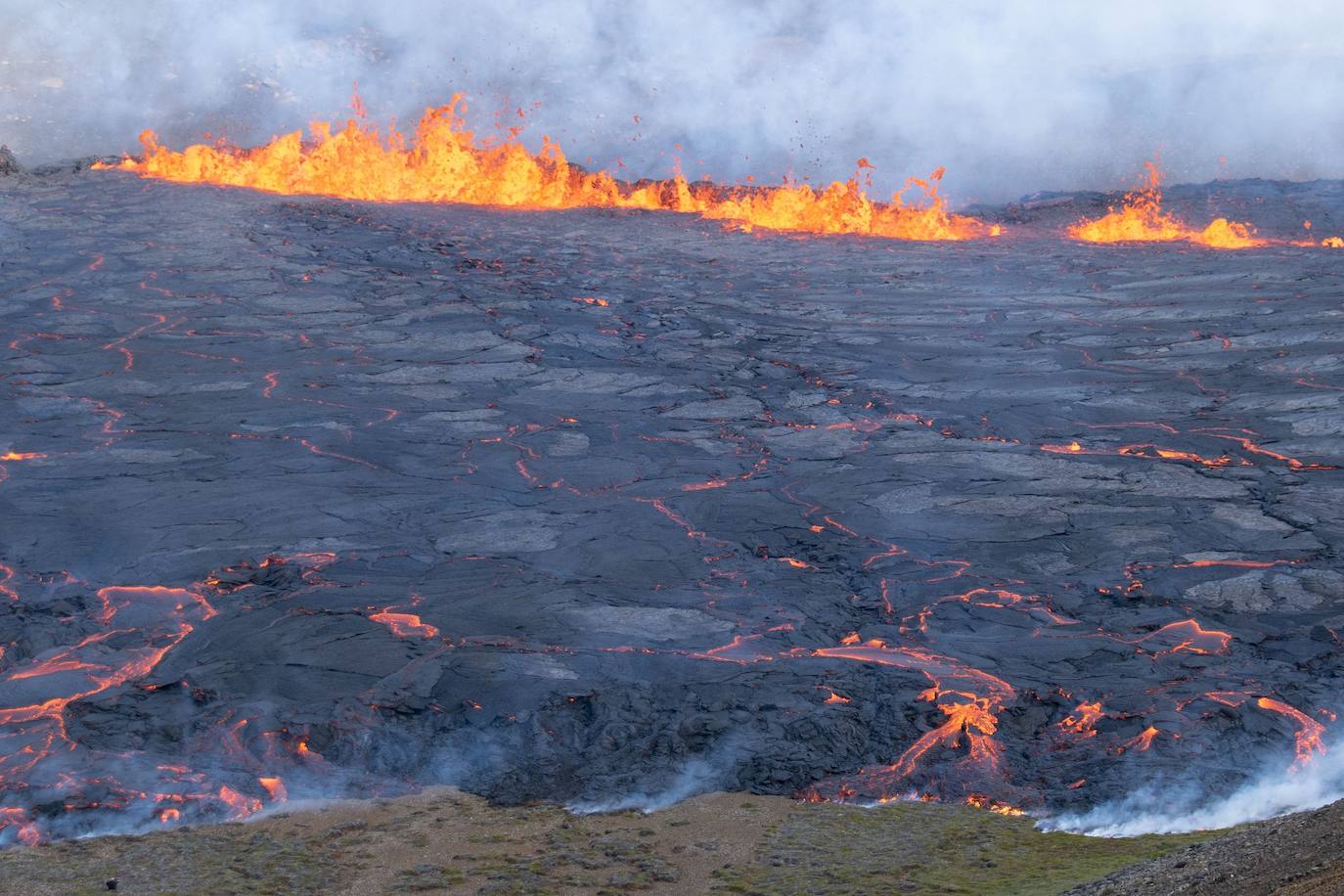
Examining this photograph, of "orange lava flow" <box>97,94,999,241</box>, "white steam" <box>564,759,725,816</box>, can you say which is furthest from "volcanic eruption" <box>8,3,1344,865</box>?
"orange lava flow" <box>97,94,999,241</box>

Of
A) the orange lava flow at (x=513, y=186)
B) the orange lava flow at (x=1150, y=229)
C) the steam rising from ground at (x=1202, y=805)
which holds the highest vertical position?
the orange lava flow at (x=513, y=186)

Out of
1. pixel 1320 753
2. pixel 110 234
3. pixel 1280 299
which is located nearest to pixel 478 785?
pixel 1320 753

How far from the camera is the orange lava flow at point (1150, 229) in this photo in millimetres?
14359

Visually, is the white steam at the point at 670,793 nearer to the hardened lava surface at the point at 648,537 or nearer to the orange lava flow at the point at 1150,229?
the hardened lava surface at the point at 648,537

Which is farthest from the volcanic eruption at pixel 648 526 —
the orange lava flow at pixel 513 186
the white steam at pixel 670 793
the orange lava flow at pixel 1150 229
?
the orange lava flow at pixel 513 186

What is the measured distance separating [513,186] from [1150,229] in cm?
785

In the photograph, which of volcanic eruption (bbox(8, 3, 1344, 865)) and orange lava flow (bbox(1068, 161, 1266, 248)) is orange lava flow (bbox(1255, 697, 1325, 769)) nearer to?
volcanic eruption (bbox(8, 3, 1344, 865))

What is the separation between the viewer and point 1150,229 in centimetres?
1535

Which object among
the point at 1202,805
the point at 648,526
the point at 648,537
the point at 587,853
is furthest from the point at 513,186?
the point at 1202,805

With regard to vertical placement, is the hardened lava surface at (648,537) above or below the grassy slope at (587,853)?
above

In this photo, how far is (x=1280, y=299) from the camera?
10930 mm

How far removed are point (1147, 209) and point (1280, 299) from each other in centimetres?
554

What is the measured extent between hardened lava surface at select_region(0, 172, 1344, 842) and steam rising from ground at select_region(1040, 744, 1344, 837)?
103 mm

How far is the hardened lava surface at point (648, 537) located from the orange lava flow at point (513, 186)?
448cm
